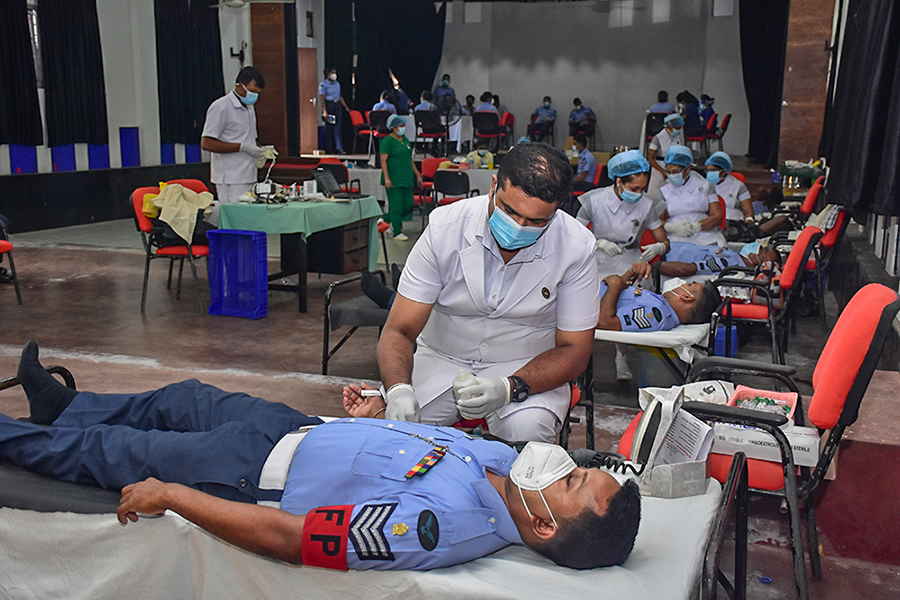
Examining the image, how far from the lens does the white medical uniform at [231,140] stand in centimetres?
558

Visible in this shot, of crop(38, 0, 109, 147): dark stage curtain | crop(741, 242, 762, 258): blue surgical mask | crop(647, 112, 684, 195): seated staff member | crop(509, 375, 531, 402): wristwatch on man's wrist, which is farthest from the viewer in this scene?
crop(38, 0, 109, 147): dark stage curtain

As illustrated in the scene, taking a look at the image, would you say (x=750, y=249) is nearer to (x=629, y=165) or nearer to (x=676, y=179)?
(x=676, y=179)

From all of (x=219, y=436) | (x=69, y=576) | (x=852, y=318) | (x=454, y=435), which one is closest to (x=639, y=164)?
(x=852, y=318)

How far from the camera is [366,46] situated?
52.7ft

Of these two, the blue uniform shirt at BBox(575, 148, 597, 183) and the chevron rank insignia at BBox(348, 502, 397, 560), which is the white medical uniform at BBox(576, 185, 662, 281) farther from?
the blue uniform shirt at BBox(575, 148, 597, 183)

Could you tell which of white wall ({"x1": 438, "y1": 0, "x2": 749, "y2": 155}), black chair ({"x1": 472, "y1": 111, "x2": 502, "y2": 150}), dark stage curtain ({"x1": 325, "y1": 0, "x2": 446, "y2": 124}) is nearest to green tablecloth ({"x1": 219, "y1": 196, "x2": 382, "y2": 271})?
black chair ({"x1": 472, "y1": 111, "x2": 502, "y2": 150})

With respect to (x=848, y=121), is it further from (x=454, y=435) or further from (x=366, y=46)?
(x=366, y=46)

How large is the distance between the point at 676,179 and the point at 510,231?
343 cm

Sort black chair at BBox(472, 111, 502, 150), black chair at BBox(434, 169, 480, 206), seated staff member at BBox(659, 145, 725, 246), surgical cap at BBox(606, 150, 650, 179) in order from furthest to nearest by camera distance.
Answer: black chair at BBox(472, 111, 502, 150) < black chair at BBox(434, 169, 480, 206) < seated staff member at BBox(659, 145, 725, 246) < surgical cap at BBox(606, 150, 650, 179)

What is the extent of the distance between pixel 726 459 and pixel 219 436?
49.9 inches

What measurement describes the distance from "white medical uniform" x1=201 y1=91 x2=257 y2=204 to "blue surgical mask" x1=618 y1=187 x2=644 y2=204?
3.02 m

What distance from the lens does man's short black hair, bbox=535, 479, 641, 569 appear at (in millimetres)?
1358

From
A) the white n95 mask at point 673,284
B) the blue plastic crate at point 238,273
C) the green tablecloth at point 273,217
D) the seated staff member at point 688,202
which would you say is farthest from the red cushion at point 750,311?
the blue plastic crate at point 238,273

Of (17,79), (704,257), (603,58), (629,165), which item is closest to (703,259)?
(704,257)
